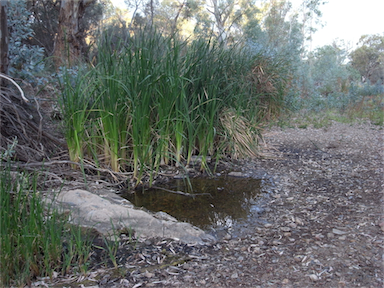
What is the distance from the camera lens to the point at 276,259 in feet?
5.29

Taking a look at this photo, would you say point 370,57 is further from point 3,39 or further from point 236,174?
point 3,39

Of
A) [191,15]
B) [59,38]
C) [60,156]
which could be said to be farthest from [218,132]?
[191,15]

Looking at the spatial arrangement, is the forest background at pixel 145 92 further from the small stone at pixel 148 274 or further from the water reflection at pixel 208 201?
the small stone at pixel 148 274

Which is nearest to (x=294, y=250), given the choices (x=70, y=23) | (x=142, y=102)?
(x=142, y=102)

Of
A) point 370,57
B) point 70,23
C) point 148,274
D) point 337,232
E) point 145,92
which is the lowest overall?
point 148,274

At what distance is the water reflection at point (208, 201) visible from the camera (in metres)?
2.22

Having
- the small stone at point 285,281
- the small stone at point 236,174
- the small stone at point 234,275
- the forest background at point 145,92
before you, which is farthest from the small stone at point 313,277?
the small stone at point 236,174

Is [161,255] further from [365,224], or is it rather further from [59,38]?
[59,38]

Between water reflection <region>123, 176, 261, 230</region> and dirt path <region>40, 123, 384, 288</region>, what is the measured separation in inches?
7.7

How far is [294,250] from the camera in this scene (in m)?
1.70

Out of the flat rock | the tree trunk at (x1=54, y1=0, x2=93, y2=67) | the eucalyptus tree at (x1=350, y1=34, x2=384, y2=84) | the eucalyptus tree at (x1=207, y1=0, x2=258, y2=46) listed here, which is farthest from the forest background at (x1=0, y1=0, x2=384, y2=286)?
the eucalyptus tree at (x1=350, y1=34, x2=384, y2=84)

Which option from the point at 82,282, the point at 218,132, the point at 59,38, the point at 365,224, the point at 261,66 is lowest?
the point at 82,282

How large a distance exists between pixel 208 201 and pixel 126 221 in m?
0.79

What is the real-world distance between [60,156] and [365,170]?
3.00 metres
